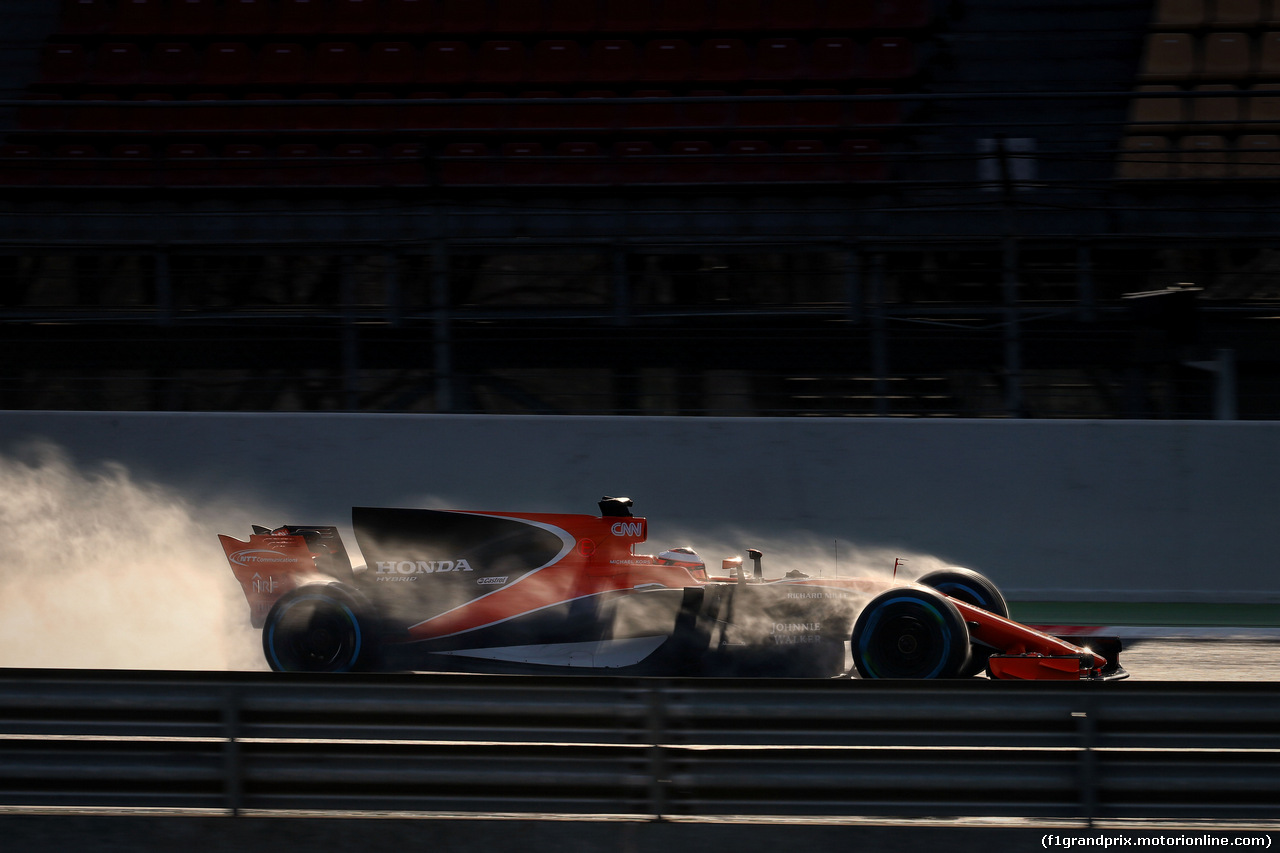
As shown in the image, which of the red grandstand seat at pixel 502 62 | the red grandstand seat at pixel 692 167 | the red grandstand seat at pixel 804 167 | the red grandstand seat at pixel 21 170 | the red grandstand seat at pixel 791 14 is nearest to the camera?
the red grandstand seat at pixel 804 167

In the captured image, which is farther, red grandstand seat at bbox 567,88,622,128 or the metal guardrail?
red grandstand seat at bbox 567,88,622,128

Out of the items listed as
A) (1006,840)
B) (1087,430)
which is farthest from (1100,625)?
(1006,840)

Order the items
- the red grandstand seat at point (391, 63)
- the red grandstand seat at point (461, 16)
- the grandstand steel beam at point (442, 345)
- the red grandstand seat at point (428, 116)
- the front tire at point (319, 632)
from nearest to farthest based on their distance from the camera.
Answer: the front tire at point (319, 632), the grandstand steel beam at point (442, 345), the red grandstand seat at point (428, 116), the red grandstand seat at point (391, 63), the red grandstand seat at point (461, 16)

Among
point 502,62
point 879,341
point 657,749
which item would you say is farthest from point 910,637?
point 502,62

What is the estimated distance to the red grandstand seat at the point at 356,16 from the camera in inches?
555

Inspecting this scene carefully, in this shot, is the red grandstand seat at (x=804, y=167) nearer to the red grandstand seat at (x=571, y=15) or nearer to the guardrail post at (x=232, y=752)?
the red grandstand seat at (x=571, y=15)

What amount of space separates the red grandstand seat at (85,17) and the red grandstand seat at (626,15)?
645cm

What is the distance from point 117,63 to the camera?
46.0 ft

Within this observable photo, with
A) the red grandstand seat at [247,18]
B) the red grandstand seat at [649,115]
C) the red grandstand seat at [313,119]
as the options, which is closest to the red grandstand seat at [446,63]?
A: the red grandstand seat at [313,119]

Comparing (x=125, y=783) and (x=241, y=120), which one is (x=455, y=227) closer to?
(x=241, y=120)

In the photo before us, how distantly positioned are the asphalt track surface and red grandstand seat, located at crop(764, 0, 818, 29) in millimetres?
9596

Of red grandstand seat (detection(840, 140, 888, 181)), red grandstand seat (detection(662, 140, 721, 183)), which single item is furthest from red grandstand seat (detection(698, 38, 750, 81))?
red grandstand seat (detection(840, 140, 888, 181))

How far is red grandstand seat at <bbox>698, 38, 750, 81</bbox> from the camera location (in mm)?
13336

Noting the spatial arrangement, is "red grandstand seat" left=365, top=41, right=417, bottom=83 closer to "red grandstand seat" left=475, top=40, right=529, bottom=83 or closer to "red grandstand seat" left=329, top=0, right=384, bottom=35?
"red grandstand seat" left=329, top=0, right=384, bottom=35
